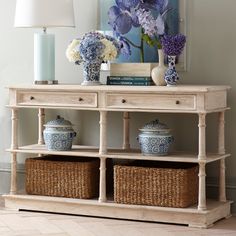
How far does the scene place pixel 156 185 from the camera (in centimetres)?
470

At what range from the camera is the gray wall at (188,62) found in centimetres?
495

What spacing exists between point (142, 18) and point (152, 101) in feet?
1.77

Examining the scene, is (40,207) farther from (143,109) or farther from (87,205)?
(143,109)

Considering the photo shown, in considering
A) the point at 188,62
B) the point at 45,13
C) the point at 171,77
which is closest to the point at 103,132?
the point at 171,77

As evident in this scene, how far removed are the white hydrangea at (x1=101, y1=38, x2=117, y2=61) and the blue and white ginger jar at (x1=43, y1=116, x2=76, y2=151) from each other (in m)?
0.50

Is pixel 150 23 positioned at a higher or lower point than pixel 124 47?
higher

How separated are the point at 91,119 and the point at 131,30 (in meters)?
0.67

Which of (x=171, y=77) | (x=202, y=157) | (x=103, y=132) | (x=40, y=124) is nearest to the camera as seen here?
(x=202, y=157)

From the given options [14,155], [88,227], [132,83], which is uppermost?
[132,83]

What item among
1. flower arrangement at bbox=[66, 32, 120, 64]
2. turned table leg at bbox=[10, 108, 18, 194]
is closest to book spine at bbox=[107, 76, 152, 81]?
flower arrangement at bbox=[66, 32, 120, 64]

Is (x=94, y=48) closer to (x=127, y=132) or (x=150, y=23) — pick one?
(x=150, y=23)

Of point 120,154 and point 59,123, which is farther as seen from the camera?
point 59,123

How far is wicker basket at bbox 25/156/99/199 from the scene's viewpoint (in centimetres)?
492

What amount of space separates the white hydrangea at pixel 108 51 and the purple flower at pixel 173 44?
0.32 m
